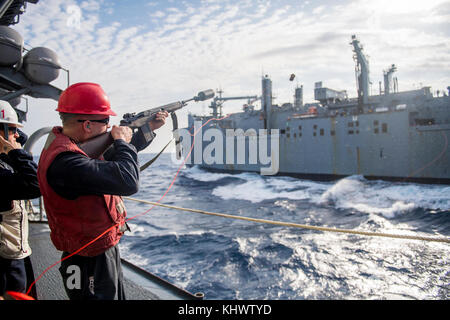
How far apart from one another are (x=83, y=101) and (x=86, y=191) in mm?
526

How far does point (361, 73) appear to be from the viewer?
25.6 metres

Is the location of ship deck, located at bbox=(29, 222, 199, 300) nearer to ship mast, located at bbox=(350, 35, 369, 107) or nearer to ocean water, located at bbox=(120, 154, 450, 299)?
ocean water, located at bbox=(120, 154, 450, 299)

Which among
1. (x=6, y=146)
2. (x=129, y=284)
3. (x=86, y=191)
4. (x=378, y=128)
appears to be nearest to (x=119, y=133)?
(x=86, y=191)

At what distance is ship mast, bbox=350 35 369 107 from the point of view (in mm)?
25078

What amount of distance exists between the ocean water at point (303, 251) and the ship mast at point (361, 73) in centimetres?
1082

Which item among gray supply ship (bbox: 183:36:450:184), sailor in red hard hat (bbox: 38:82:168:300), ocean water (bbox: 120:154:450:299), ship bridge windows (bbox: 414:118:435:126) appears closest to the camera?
sailor in red hard hat (bbox: 38:82:168:300)

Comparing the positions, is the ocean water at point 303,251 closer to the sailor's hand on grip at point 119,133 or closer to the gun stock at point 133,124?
the gun stock at point 133,124

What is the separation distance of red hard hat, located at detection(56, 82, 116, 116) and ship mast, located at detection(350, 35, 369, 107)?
26.9 meters

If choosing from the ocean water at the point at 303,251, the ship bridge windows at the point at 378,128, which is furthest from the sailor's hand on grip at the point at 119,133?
the ship bridge windows at the point at 378,128

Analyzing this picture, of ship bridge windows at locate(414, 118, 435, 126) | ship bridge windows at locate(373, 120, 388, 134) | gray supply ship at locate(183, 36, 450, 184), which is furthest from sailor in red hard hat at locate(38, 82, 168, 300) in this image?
ship bridge windows at locate(414, 118, 435, 126)

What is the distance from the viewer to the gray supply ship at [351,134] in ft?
67.8

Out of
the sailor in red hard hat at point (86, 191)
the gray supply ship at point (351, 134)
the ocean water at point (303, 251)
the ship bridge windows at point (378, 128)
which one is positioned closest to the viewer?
the sailor in red hard hat at point (86, 191)
